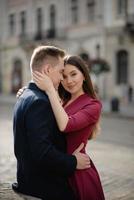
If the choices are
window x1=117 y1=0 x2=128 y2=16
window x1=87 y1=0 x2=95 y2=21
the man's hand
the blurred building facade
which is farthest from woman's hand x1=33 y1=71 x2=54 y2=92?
window x1=87 y1=0 x2=95 y2=21

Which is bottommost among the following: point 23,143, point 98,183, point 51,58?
point 98,183

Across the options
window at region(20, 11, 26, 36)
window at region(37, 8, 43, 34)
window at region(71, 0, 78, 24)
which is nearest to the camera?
window at region(71, 0, 78, 24)

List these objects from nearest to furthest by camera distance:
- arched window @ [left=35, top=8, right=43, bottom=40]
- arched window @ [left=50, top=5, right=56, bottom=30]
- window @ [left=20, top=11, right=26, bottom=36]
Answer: arched window @ [left=50, top=5, right=56, bottom=30] → arched window @ [left=35, top=8, right=43, bottom=40] → window @ [left=20, top=11, right=26, bottom=36]

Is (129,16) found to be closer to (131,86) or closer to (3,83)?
(131,86)

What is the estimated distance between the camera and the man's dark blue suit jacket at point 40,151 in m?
2.95

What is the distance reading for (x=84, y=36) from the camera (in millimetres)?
34500

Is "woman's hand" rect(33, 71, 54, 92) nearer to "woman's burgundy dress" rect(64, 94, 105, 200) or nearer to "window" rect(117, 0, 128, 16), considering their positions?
"woman's burgundy dress" rect(64, 94, 105, 200)

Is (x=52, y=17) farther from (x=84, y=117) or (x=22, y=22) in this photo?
(x=84, y=117)

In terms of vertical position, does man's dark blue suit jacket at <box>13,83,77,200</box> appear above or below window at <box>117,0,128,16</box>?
below

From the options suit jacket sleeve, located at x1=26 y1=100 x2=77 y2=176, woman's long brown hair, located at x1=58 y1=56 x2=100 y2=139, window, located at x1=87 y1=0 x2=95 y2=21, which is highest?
window, located at x1=87 y1=0 x2=95 y2=21

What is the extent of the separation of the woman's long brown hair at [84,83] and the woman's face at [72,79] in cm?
2

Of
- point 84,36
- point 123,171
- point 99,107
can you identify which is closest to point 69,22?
point 84,36

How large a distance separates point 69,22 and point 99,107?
109 feet

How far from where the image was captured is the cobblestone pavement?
666 cm
